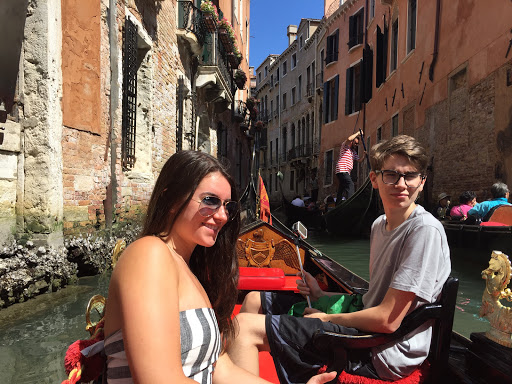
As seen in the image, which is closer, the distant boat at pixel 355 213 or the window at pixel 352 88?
the distant boat at pixel 355 213

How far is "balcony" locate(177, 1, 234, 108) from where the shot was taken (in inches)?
297

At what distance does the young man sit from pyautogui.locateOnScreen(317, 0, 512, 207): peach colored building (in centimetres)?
485

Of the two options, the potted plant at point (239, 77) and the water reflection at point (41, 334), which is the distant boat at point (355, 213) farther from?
the water reflection at point (41, 334)

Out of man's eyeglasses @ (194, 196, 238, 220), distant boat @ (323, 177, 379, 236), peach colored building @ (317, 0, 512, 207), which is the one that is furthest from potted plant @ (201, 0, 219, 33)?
man's eyeglasses @ (194, 196, 238, 220)

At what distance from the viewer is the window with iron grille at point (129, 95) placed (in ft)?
16.4

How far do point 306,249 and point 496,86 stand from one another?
434 cm

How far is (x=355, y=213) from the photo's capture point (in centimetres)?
933

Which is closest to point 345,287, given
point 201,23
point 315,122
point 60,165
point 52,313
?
point 52,313

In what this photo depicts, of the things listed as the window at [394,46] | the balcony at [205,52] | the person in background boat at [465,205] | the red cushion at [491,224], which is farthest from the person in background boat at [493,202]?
the window at [394,46]

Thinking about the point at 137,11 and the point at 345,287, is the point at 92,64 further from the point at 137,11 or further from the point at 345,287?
the point at 345,287

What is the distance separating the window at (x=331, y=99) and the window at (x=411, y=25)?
5.77 meters

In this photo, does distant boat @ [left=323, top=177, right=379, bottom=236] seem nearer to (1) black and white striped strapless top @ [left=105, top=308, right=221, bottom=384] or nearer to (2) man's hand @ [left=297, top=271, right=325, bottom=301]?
(2) man's hand @ [left=297, top=271, right=325, bottom=301]

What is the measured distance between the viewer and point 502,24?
5590 mm

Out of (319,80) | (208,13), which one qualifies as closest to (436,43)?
(208,13)
